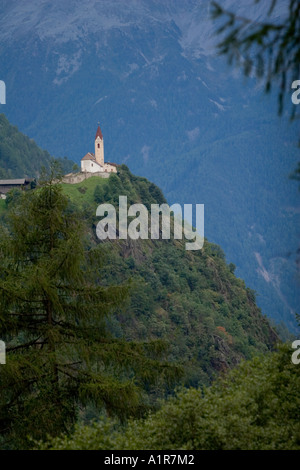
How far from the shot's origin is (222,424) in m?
10.3

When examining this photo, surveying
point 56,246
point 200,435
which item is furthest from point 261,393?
point 56,246

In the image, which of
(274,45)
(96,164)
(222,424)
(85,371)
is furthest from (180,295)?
(274,45)

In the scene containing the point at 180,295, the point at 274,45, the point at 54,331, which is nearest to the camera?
the point at 274,45

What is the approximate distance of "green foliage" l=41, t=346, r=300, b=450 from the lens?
33.1 feet

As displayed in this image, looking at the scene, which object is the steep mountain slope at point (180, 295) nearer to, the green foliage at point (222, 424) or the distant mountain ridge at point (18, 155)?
the green foliage at point (222, 424)

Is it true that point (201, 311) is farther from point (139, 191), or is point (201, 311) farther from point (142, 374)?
point (142, 374)

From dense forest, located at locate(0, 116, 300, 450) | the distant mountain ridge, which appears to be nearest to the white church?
the distant mountain ridge

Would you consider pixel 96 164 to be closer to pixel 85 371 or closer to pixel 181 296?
pixel 181 296

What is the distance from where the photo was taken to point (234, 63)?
24.0 feet

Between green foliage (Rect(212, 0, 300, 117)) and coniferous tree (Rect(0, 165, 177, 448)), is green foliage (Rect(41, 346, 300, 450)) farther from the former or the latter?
green foliage (Rect(212, 0, 300, 117))

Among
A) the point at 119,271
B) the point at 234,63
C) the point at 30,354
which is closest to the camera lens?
the point at 234,63

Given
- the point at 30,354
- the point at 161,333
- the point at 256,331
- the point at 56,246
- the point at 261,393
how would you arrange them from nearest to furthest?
the point at 261,393
the point at 30,354
the point at 56,246
the point at 161,333
the point at 256,331
